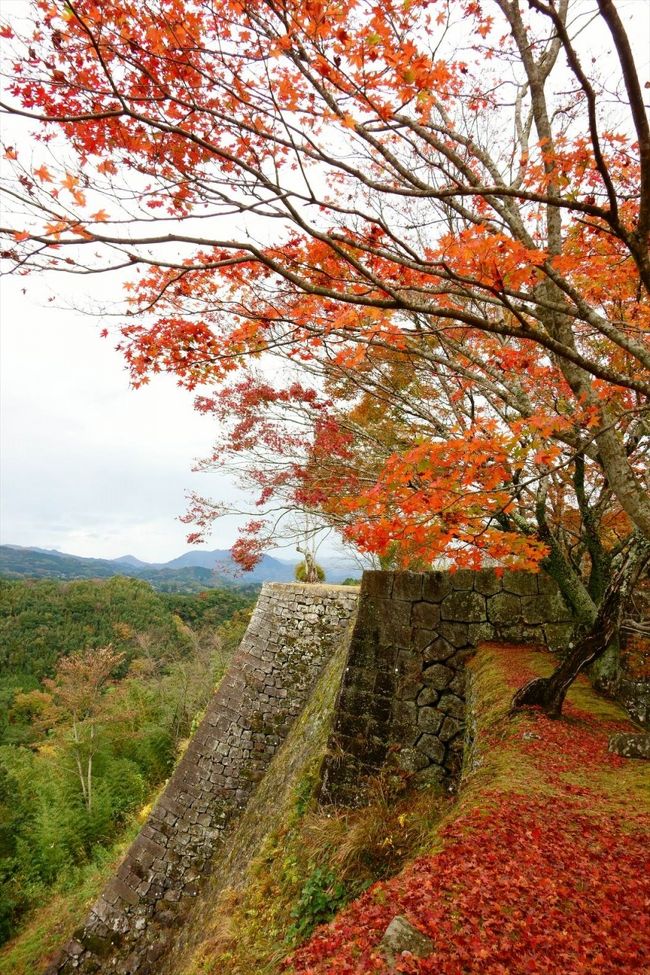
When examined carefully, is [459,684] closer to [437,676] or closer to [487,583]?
[437,676]

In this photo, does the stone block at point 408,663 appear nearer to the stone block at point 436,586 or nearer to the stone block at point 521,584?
the stone block at point 436,586

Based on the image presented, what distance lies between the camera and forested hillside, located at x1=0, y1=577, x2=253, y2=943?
15.9m

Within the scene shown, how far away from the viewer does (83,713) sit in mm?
26391

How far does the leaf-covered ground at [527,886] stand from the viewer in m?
1.85

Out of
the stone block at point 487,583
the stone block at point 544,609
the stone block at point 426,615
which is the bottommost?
the stone block at point 426,615

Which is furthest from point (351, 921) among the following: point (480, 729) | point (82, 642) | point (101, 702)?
point (82, 642)

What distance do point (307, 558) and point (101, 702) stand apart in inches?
808

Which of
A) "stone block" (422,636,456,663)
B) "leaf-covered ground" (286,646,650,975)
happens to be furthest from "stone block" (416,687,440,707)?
"leaf-covered ground" (286,646,650,975)

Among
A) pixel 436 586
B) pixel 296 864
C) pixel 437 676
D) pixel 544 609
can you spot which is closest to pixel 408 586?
pixel 436 586

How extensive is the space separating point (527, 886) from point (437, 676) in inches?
157

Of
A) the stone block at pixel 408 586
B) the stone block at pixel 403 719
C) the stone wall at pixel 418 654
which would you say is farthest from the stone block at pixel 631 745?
the stone block at pixel 408 586

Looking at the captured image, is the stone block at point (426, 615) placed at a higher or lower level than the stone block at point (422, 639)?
higher

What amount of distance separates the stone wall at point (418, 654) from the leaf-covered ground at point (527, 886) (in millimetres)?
2287

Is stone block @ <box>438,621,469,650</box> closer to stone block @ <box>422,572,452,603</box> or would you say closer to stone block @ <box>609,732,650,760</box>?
stone block @ <box>422,572,452,603</box>
